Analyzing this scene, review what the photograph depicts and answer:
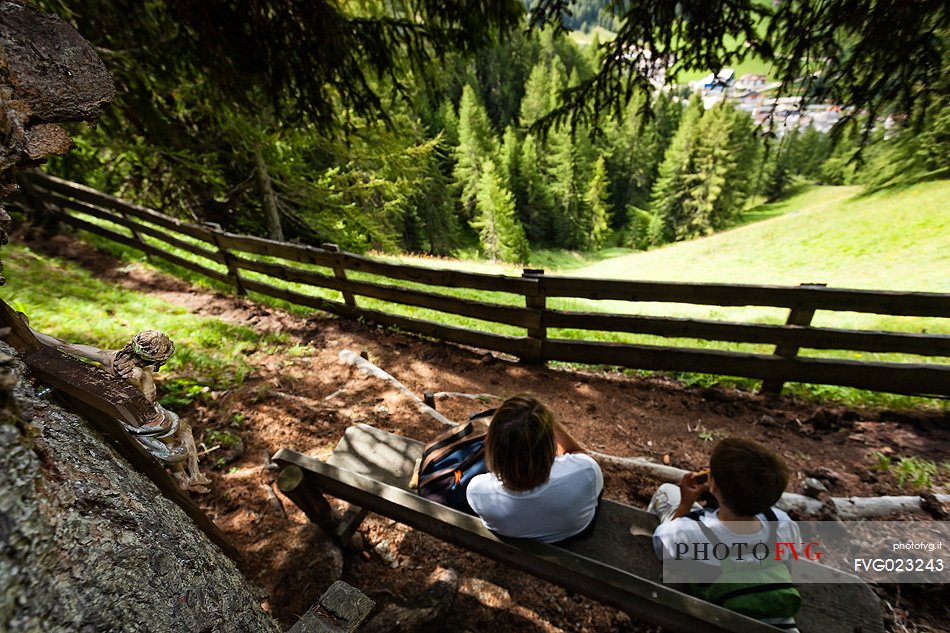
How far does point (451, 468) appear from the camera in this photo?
2.54 meters

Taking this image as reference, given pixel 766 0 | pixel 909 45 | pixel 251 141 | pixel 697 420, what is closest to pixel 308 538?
pixel 697 420

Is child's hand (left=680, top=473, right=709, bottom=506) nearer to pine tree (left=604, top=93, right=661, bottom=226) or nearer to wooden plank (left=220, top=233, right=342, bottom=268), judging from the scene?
wooden plank (left=220, top=233, right=342, bottom=268)

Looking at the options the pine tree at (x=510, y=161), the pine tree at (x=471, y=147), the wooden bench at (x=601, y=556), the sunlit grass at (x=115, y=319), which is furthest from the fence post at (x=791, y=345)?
the pine tree at (x=510, y=161)

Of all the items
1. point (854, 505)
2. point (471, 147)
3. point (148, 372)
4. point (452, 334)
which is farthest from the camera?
point (471, 147)

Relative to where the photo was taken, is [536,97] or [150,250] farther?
[536,97]

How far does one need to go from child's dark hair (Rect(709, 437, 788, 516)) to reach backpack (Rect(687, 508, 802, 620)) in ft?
0.80

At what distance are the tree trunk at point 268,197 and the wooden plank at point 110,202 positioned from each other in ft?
11.8

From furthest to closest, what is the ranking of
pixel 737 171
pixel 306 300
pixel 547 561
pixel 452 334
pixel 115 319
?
pixel 737 171 < pixel 306 300 < pixel 452 334 < pixel 115 319 < pixel 547 561

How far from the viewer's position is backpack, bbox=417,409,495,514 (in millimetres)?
A: 2414

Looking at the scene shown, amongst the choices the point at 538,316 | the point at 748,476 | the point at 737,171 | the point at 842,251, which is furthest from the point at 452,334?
the point at 737,171

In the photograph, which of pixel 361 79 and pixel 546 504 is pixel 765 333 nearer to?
pixel 546 504

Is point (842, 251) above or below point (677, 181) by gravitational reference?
above

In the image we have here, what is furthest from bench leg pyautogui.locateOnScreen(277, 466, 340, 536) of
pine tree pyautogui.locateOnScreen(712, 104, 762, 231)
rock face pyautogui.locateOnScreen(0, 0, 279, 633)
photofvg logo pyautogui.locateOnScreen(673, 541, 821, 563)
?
pine tree pyautogui.locateOnScreen(712, 104, 762, 231)

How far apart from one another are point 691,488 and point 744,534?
0.38 m
